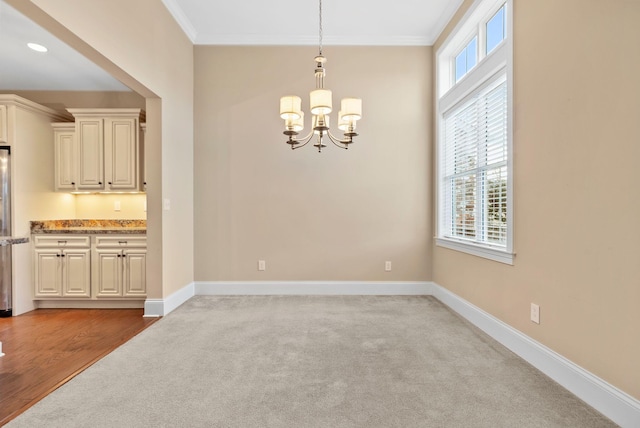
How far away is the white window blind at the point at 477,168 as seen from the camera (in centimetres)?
302

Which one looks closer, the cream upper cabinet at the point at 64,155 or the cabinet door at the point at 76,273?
the cabinet door at the point at 76,273

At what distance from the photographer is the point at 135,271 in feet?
13.2

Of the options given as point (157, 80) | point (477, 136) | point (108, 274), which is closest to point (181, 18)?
point (157, 80)

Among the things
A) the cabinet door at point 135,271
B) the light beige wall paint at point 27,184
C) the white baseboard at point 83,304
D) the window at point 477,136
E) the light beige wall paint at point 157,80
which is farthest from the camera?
the white baseboard at point 83,304

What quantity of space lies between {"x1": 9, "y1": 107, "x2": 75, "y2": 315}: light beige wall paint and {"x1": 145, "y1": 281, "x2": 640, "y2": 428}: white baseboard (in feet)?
5.37

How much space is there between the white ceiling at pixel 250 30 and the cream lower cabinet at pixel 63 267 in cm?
210

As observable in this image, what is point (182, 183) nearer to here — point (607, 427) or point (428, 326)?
point (428, 326)

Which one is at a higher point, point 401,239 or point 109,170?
point 109,170

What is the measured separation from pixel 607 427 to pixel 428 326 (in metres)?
1.63

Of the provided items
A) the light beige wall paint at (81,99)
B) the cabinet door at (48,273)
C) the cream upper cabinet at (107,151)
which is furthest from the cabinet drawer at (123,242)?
the light beige wall paint at (81,99)

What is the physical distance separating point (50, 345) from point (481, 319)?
392 centimetres

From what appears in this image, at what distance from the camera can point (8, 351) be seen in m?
2.80

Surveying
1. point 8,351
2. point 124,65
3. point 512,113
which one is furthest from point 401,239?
point 8,351

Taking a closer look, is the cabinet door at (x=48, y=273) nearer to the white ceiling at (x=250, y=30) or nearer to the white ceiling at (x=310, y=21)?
the white ceiling at (x=250, y=30)
